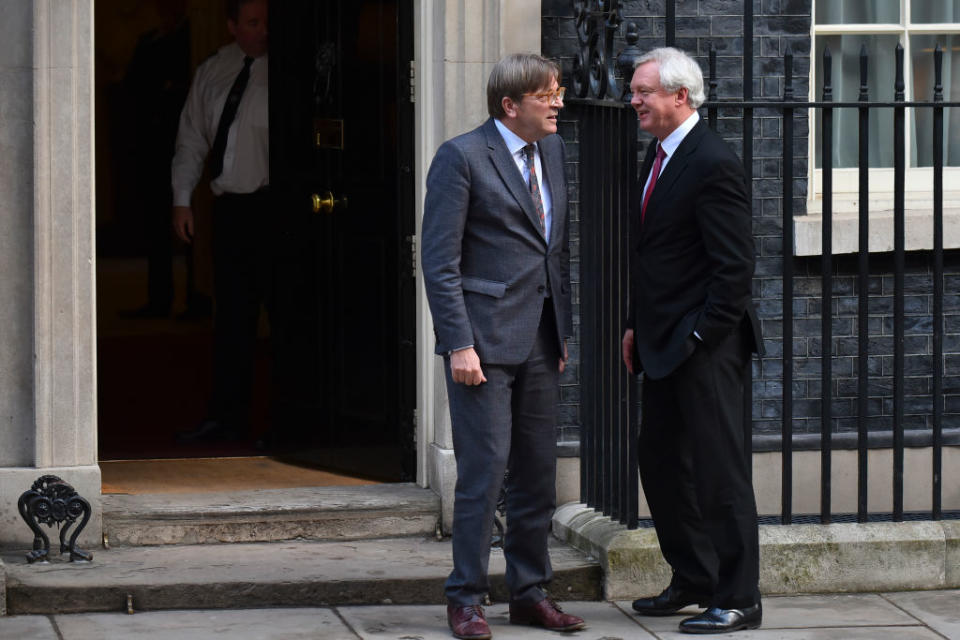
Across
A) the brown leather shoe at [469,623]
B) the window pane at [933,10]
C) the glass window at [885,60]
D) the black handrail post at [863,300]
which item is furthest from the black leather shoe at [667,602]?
the window pane at [933,10]

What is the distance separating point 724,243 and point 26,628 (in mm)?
2579

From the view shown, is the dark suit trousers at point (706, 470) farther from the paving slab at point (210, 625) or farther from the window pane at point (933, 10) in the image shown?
the window pane at point (933, 10)

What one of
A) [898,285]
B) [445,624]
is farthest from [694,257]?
[445,624]

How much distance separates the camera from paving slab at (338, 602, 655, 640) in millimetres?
5688

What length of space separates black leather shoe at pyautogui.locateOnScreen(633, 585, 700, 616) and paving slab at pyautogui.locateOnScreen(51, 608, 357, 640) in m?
1.02

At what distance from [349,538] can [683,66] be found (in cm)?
230

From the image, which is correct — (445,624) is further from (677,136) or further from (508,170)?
(677,136)

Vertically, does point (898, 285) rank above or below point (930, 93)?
below

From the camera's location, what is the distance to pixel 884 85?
7.68 metres

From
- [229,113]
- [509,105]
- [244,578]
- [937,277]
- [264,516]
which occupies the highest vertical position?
[229,113]

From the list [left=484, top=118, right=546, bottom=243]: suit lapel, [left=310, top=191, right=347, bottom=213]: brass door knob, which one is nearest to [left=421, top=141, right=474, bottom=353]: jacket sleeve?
[left=484, top=118, right=546, bottom=243]: suit lapel

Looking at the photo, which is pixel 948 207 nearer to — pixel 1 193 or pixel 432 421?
pixel 432 421

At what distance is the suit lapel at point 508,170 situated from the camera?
5.52 m

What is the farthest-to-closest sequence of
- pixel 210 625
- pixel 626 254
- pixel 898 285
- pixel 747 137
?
pixel 898 285 → pixel 626 254 → pixel 747 137 → pixel 210 625
